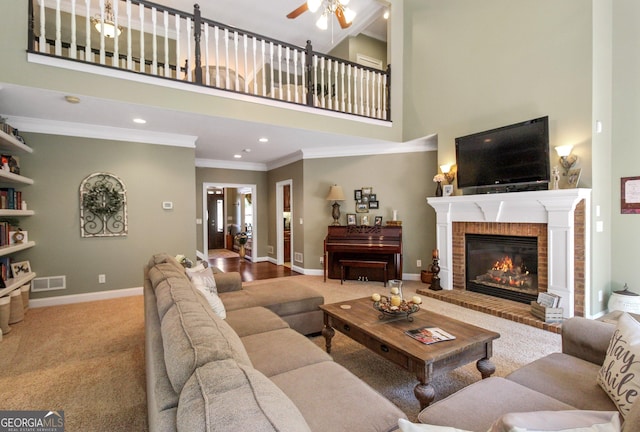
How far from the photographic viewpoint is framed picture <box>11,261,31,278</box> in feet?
12.3

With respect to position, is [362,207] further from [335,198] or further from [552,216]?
[552,216]

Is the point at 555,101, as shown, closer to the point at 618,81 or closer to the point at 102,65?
the point at 618,81

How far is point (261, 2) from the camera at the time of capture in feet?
17.0

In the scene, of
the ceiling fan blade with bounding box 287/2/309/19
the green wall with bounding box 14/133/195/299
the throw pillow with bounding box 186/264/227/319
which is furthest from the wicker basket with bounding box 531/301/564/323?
the green wall with bounding box 14/133/195/299

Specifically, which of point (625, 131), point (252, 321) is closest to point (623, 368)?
point (252, 321)

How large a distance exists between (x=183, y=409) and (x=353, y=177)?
554cm

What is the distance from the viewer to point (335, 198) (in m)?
5.80

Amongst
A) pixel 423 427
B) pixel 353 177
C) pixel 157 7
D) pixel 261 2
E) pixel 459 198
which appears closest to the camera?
pixel 423 427

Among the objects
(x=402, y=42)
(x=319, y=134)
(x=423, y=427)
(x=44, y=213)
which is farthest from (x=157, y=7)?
(x=423, y=427)

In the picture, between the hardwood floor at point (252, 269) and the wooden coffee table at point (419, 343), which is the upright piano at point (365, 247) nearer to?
the hardwood floor at point (252, 269)

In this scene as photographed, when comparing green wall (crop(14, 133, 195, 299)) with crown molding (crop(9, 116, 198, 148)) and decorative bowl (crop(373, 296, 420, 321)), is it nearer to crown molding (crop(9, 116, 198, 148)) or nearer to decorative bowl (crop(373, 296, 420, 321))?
crown molding (crop(9, 116, 198, 148))

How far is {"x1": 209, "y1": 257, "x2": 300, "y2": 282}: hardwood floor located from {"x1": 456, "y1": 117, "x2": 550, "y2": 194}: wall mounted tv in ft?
12.4

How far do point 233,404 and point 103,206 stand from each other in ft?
15.6

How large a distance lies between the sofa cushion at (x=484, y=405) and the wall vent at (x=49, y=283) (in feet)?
16.3
